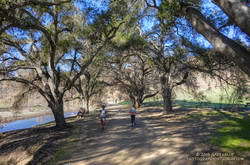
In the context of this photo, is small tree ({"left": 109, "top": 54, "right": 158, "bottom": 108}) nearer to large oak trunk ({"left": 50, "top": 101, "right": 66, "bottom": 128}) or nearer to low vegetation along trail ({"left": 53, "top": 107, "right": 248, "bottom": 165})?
large oak trunk ({"left": 50, "top": 101, "right": 66, "bottom": 128})

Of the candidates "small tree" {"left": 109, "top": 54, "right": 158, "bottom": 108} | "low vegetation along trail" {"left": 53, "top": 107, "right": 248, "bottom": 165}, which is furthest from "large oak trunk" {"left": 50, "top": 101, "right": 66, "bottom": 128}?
"small tree" {"left": 109, "top": 54, "right": 158, "bottom": 108}

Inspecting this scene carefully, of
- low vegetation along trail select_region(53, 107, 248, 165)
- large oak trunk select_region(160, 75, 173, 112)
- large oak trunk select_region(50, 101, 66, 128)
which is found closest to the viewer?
low vegetation along trail select_region(53, 107, 248, 165)

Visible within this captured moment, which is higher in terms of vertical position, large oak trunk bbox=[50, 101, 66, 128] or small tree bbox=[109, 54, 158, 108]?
small tree bbox=[109, 54, 158, 108]

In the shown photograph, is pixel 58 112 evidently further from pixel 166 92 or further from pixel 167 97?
pixel 167 97

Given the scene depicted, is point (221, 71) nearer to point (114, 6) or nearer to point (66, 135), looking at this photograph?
point (114, 6)

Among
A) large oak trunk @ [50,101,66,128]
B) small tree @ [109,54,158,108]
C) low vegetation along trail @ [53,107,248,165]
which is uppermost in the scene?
small tree @ [109,54,158,108]

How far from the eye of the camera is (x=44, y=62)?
1291 cm

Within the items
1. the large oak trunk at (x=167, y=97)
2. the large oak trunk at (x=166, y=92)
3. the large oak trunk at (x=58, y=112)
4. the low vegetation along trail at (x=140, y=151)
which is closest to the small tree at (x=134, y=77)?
the large oak trunk at (x=166, y=92)

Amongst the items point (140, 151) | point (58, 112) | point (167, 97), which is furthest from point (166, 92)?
point (140, 151)

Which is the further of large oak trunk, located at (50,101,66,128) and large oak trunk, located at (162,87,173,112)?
large oak trunk, located at (162,87,173,112)

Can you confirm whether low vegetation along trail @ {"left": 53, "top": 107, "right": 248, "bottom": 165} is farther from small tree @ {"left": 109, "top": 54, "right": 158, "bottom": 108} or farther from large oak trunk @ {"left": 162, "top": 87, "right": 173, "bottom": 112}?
small tree @ {"left": 109, "top": 54, "right": 158, "bottom": 108}

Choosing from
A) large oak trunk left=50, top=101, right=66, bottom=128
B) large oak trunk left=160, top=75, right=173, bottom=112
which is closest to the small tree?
large oak trunk left=160, top=75, right=173, bottom=112

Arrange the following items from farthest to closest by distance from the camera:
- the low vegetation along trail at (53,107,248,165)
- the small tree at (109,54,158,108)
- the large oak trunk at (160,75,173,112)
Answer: the small tree at (109,54,158,108) < the large oak trunk at (160,75,173,112) < the low vegetation along trail at (53,107,248,165)

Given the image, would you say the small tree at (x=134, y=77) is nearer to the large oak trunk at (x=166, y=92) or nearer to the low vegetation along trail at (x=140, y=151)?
the large oak trunk at (x=166, y=92)
